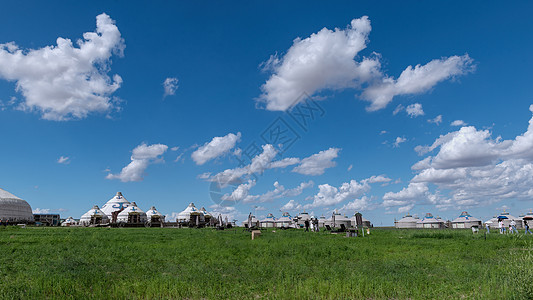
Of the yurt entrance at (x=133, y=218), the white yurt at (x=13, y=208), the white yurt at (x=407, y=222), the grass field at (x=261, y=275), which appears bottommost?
the white yurt at (x=407, y=222)

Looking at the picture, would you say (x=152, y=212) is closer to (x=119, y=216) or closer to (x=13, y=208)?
(x=119, y=216)

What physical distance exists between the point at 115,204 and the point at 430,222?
104243 millimetres

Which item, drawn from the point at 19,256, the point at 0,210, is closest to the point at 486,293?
the point at 19,256

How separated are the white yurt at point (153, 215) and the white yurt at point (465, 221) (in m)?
89.1

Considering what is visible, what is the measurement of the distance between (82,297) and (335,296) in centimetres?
805

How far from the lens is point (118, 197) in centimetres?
12800

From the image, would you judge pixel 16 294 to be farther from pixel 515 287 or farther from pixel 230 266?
pixel 515 287

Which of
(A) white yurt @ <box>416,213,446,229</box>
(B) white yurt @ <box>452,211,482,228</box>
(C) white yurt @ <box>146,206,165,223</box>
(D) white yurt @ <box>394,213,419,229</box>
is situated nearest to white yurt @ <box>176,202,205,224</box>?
(C) white yurt @ <box>146,206,165,223</box>

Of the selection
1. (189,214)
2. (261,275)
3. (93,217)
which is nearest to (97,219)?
(93,217)

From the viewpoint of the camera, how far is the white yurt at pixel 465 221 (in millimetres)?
86938

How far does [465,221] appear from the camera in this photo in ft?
288

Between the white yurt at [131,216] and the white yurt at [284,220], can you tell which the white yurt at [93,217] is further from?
the white yurt at [284,220]

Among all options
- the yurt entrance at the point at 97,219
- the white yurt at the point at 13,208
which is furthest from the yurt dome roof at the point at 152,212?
the white yurt at the point at 13,208

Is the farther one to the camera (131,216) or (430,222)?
(131,216)
